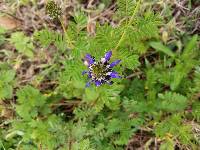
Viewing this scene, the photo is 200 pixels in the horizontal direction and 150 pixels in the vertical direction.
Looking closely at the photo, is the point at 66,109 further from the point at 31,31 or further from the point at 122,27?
the point at 122,27

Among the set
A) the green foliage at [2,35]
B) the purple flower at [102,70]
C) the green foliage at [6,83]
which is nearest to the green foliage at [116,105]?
the green foliage at [6,83]

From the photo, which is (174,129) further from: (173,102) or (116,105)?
(116,105)

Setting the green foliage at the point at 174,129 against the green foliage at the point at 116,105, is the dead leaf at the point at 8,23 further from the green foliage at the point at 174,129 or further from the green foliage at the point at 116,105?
the green foliage at the point at 174,129

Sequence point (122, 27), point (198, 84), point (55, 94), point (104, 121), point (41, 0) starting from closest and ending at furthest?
point (122, 27), point (198, 84), point (104, 121), point (55, 94), point (41, 0)

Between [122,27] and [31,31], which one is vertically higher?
[31,31]

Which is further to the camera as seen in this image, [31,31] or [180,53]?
[31,31]

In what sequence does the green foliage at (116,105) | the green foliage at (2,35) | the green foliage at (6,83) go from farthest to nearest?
the green foliage at (2,35), the green foliage at (6,83), the green foliage at (116,105)

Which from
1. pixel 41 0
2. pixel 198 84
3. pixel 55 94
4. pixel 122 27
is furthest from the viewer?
pixel 41 0

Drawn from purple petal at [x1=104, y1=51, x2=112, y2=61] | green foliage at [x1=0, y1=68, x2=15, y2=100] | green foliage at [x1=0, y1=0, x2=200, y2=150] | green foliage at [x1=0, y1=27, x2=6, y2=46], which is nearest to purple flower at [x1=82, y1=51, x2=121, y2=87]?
purple petal at [x1=104, y1=51, x2=112, y2=61]

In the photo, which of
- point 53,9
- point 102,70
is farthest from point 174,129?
point 53,9

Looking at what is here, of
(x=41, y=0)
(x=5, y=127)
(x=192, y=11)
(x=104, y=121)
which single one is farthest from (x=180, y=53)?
(x=5, y=127)

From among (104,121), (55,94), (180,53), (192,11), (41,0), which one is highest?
(41,0)
